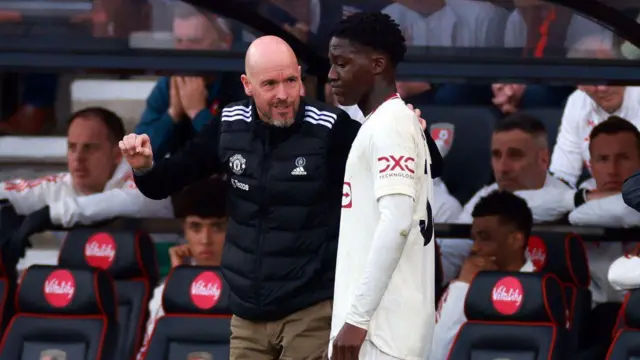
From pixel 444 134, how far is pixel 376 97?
417 cm

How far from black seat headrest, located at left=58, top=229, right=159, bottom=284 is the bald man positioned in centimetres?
276

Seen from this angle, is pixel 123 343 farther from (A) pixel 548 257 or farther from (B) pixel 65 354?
(A) pixel 548 257

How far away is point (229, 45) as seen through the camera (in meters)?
7.86

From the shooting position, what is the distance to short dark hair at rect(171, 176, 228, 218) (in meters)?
8.01

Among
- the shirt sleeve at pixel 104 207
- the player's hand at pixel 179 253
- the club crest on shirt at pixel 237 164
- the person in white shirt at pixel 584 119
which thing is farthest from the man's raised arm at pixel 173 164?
the person in white shirt at pixel 584 119

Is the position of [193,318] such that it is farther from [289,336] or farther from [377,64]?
[377,64]

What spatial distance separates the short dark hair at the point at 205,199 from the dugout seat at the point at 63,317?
0.60 m

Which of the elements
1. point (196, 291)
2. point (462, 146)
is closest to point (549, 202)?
point (462, 146)

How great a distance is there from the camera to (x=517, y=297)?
714 cm

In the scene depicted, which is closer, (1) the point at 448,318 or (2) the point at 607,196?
(1) the point at 448,318

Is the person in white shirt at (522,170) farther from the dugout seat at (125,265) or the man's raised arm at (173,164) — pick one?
the man's raised arm at (173,164)

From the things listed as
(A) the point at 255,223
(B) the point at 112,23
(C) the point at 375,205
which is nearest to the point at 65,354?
(B) the point at 112,23

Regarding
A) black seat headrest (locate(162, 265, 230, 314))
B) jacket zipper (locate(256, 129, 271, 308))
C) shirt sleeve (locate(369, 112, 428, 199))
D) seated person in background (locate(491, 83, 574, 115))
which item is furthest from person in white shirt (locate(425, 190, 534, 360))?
shirt sleeve (locate(369, 112, 428, 199))

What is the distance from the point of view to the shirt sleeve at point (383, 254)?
4.37 m
